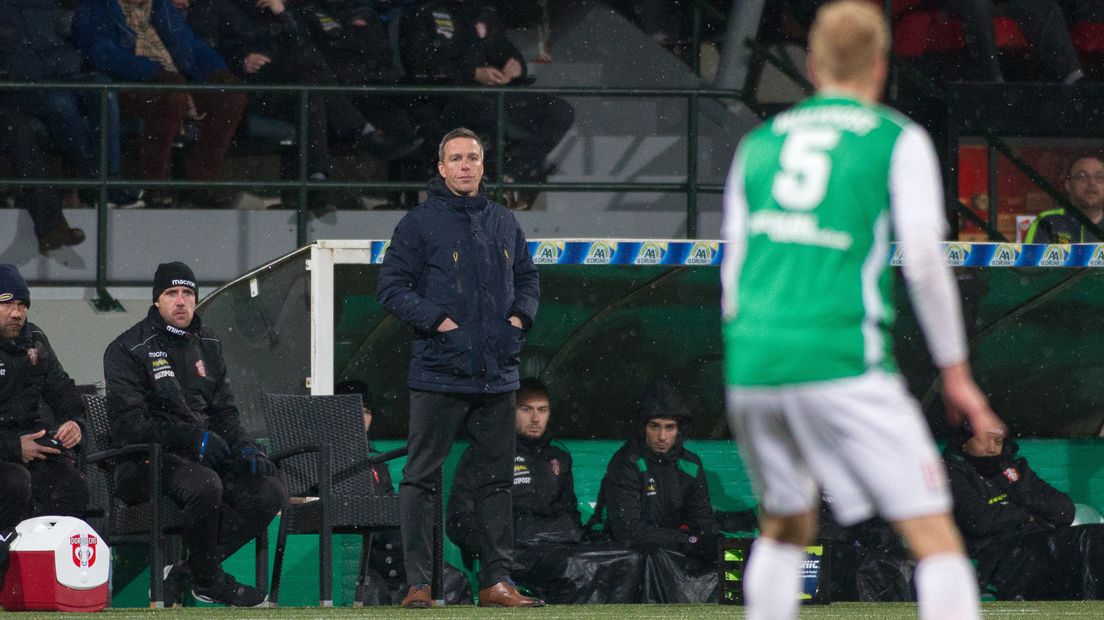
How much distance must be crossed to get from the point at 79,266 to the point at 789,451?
8.75 meters

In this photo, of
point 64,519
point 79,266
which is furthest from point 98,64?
point 64,519

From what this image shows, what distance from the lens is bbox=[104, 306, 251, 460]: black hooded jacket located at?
333 inches

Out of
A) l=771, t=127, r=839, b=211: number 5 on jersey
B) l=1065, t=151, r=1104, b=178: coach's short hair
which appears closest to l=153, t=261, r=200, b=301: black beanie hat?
l=771, t=127, r=839, b=211: number 5 on jersey

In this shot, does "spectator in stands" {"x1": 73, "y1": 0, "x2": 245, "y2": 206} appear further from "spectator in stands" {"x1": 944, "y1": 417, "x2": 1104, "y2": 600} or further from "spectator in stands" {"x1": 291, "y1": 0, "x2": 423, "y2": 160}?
"spectator in stands" {"x1": 944, "y1": 417, "x2": 1104, "y2": 600}

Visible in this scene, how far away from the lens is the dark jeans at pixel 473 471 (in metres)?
7.69

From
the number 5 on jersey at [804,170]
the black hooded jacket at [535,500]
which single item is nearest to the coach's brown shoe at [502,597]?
the black hooded jacket at [535,500]

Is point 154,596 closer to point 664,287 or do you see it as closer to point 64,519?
point 64,519

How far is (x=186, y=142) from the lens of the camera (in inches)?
480

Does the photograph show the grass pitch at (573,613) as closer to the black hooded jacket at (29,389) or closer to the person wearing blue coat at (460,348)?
the person wearing blue coat at (460,348)

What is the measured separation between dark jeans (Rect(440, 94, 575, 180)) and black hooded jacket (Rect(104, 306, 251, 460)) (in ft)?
11.9

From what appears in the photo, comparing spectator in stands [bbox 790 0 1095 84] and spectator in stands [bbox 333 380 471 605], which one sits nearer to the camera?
spectator in stands [bbox 333 380 471 605]

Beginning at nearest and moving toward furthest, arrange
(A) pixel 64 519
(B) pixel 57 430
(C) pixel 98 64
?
1. (A) pixel 64 519
2. (B) pixel 57 430
3. (C) pixel 98 64

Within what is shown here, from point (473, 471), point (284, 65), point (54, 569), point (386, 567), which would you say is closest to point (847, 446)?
point (473, 471)

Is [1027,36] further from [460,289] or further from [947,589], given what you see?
[947,589]
